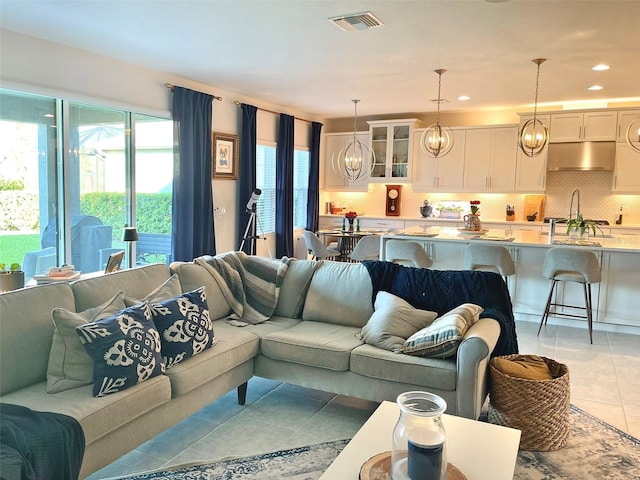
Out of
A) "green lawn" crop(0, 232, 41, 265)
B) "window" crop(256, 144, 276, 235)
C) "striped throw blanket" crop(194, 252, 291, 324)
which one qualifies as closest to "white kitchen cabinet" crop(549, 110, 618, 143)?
"window" crop(256, 144, 276, 235)

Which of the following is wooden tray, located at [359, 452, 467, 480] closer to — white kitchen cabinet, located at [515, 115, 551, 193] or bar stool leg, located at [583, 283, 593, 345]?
bar stool leg, located at [583, 283, 593, 345]

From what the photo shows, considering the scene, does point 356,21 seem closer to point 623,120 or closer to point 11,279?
point 11,279

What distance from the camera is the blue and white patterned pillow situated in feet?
8.90

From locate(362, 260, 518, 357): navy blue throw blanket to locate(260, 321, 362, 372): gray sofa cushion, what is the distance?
18.6 inches

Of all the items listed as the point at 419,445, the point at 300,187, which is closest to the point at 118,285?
the point at 419,445

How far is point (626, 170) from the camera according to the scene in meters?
7.01

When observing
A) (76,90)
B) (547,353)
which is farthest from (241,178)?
(547,353)

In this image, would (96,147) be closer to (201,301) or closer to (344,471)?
(201,301)

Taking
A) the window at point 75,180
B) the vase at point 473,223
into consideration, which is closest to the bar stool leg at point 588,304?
the vase at point 473,223

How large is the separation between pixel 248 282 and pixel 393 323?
1.27 meters

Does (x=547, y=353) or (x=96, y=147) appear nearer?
(x=547, y=353)

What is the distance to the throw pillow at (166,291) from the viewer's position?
2986 millimetres

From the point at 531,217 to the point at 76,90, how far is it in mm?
6503

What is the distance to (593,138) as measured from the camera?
7.06 metres
